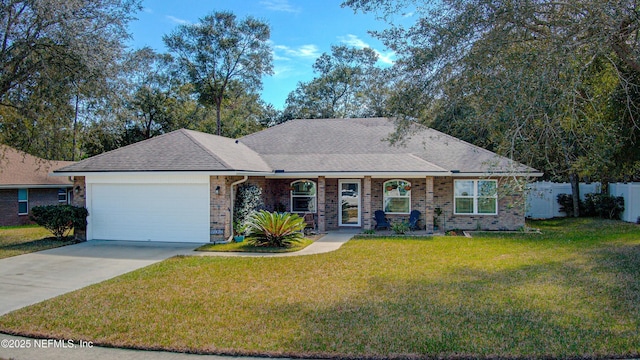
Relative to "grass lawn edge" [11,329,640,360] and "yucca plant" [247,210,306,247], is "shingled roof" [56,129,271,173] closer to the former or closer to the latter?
"yucca plant" [247,210,306,247]

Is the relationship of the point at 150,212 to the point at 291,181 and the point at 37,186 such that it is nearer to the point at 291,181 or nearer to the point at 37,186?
the point at 291,181

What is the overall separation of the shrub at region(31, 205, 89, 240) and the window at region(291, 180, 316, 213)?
27.4 ft

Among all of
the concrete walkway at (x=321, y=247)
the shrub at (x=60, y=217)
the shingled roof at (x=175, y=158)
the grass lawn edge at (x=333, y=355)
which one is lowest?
the grass lawn edge at (x=333, y=355)

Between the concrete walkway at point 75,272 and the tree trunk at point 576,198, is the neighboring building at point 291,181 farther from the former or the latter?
the tree trunk at point 576,198

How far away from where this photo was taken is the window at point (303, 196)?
19.9m

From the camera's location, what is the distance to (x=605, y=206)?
2284 centimetres

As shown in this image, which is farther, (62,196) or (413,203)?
(62,196)

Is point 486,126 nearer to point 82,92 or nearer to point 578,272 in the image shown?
point 578,272

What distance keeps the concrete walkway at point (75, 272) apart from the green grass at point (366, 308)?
0.26 metres

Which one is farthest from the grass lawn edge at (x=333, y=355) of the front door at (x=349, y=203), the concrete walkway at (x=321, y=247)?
the front door at (x=349, y=203)

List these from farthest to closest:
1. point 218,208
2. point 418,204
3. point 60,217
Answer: point 418,204
point 60,217
point 218,208

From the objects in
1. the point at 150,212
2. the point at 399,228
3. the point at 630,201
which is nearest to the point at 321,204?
the point at 399,228

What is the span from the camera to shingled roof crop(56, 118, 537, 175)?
15.8m

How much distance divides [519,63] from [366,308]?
15.6 ft
